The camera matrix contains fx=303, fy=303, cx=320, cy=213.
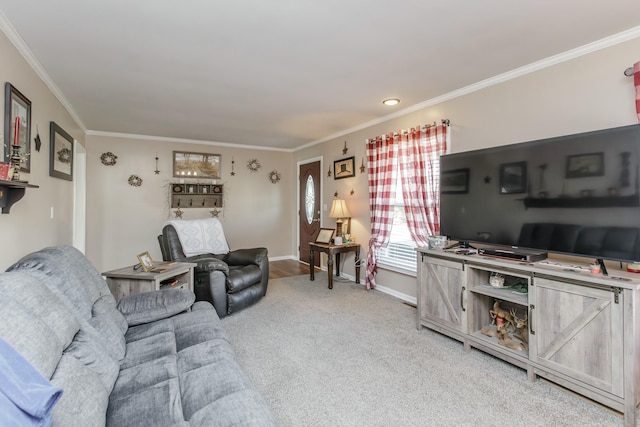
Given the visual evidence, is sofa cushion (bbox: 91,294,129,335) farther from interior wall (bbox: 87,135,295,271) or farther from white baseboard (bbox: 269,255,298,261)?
white baseboard (bbox: 269,255,298,261)

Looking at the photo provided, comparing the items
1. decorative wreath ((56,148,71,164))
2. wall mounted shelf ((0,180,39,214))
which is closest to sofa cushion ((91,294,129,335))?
wall mounted shelf ((0,180,39,214))

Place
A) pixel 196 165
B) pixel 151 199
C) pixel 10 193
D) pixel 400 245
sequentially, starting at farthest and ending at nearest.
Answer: pixel 196 165 < pixel 151 199 < pixel 400 245 < pixel 10 193

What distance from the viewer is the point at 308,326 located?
10.1 feet

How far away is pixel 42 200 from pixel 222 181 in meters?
3.17

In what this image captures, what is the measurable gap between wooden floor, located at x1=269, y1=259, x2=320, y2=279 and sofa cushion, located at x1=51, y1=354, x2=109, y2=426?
3814 mm

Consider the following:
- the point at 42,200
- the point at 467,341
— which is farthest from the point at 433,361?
the point at 42,200

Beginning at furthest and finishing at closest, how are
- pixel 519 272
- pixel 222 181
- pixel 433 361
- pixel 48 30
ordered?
1. pixel 222 181
2. pixel 433 361
3. pixel 519 272
4. pixel 48 30

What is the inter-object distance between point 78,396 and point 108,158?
489 cm

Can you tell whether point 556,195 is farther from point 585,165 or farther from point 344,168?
point 344,168

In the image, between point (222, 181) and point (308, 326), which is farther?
point (222, 181)

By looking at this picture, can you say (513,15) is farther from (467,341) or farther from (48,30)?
(48,30)

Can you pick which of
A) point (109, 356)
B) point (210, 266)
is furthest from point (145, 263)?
point (109, 356)

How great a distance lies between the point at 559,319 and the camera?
1987 millimetres

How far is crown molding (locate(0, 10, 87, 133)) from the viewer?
6.48 feet
